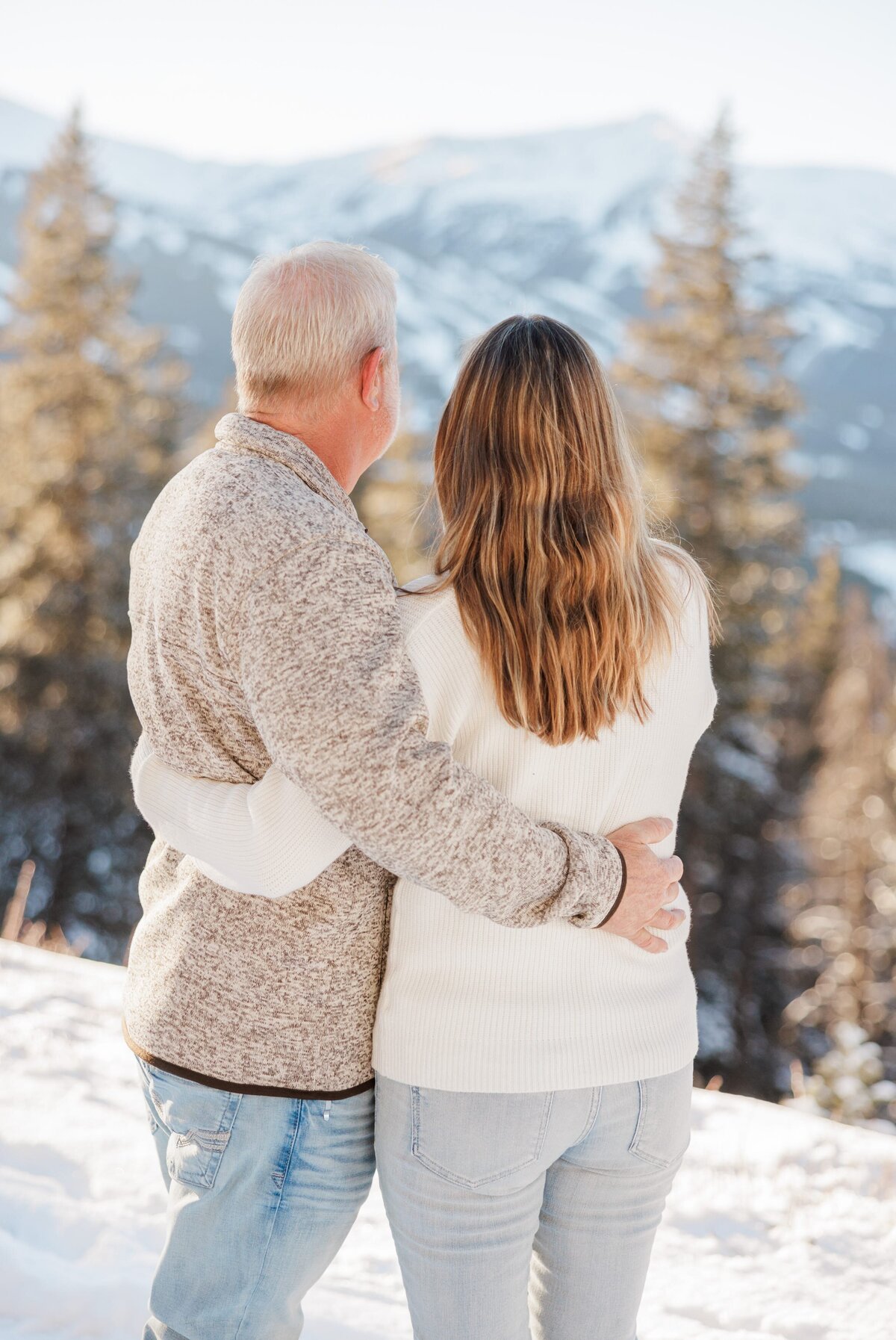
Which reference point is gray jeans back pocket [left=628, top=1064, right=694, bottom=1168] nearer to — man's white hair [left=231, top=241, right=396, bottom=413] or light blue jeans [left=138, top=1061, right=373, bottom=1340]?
light blue jeans [left=138, top=1061, right=373, bottom=1340]

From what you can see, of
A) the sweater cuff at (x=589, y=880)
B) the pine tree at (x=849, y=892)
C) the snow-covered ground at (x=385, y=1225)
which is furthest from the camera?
the pine tree at (x=849, y=892)

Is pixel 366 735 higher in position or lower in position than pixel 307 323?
lower

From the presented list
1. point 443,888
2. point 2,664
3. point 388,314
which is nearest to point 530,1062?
point 443,888

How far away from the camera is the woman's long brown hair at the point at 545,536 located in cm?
157

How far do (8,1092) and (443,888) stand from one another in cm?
282

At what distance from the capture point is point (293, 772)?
1471mm

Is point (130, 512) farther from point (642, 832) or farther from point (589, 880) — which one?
point (589, 880)

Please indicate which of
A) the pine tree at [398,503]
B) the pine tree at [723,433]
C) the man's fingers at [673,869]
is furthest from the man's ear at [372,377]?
the pine tree at [723,433]

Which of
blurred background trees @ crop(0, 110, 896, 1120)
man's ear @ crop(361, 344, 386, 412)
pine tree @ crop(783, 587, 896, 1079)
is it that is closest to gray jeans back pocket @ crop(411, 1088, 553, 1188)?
man's ear @ crop(361, 344, 386, 412)

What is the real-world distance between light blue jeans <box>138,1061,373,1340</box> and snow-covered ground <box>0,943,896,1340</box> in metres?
1.03

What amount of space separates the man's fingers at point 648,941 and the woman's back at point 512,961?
0.7 inches

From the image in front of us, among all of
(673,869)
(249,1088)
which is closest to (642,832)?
(673,869)

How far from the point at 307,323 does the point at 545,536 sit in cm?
47

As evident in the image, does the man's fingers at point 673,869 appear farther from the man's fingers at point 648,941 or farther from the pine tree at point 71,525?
the pine tree at point 71,525
